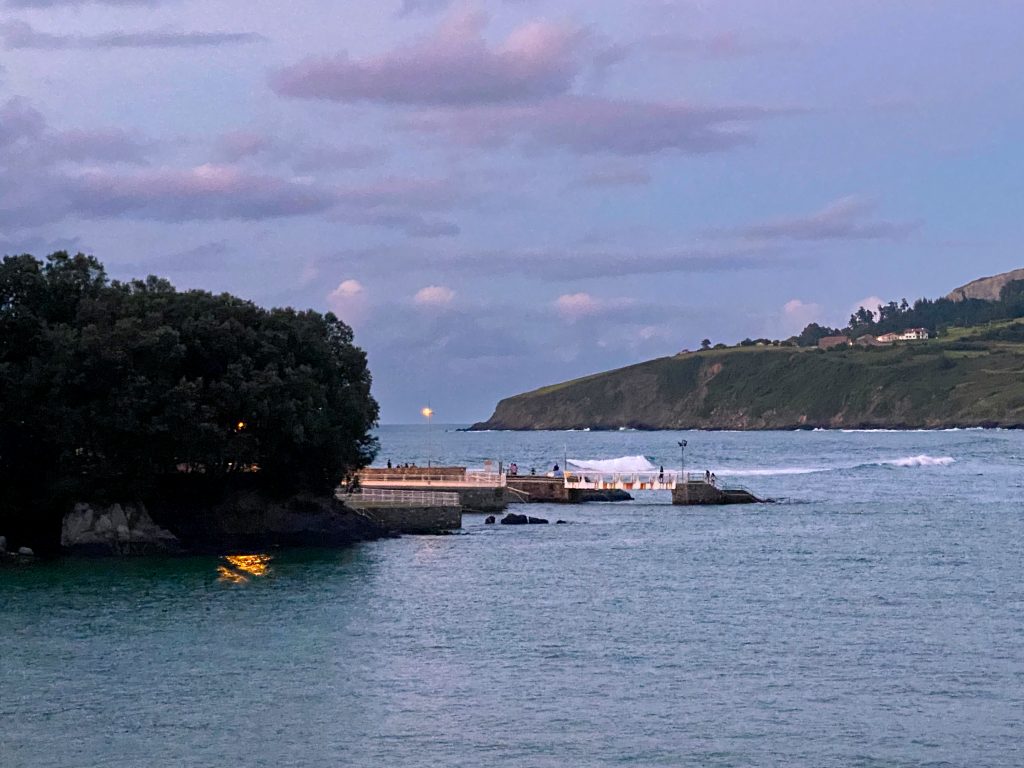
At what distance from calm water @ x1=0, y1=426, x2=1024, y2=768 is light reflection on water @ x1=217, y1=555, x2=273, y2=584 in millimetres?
339

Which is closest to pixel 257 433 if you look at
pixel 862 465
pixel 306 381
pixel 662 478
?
pixel 306 381

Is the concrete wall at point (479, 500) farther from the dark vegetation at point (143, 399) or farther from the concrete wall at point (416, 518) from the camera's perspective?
the dark vegetation at point (143, 399)

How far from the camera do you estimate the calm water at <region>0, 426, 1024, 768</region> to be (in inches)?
1077

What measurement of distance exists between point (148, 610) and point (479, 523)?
1436 inches

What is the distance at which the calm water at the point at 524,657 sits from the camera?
27344 millimetres

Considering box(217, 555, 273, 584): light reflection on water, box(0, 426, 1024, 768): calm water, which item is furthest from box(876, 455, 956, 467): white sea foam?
box(217, 555, 273, 584): light reflection on water

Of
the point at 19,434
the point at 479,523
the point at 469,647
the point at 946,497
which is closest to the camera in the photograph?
the point at 469,647

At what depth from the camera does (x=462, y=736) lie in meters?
28.0

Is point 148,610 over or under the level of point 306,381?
under

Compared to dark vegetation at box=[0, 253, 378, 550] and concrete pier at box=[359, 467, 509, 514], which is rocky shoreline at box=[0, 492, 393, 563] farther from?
concrete pier at box=[359, 467, 509, 514]

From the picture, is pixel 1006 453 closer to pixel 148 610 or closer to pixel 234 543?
pixel 234 543

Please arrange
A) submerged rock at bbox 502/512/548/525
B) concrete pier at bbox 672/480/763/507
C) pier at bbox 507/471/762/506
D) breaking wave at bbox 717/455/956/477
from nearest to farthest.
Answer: submerged rock at bbox 502/512/548/525 < concrete pier at bbox 672/480/763/507 < pier at bbox 507/471/762/506 < breaking wave at bbox 717/455/956/477

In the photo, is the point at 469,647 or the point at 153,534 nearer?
the point at 469,647

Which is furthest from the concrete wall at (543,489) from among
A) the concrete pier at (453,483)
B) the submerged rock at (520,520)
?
the submerged rock at (520,520)
